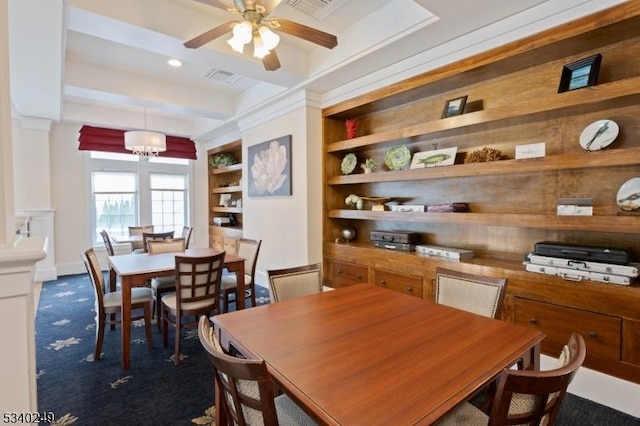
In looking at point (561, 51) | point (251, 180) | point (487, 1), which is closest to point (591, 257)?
point (561, 51)

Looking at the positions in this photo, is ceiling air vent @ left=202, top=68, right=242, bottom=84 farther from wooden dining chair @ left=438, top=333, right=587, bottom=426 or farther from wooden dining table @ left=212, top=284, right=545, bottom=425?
wooden dining chair @ left=438, top=333, right=587, bottom=426

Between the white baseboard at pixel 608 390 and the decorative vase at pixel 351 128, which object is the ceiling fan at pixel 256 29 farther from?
the white baseboard at pixel 608 390

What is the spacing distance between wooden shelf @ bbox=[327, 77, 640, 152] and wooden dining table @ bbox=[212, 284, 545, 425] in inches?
64.2

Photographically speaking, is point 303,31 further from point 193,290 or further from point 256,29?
point 193,290

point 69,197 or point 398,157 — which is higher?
point 398,157

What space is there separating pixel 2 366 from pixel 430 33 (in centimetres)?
320

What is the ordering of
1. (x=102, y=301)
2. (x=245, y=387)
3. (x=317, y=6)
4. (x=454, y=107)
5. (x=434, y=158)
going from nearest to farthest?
(x=245, y=387), (x=102, y=301), (x=317, y=6), (x=454, y=107), (x=434, y=158)

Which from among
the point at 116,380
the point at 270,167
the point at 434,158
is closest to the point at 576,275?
the point at 434,158

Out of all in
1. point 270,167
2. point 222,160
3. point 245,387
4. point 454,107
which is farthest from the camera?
point 222,160

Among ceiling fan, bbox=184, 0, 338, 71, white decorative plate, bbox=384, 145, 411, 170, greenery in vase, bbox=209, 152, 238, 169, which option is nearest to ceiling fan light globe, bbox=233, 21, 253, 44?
ceiling fan, bbox=184, 0, 338, 71

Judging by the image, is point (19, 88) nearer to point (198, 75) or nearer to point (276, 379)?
point (198, 75)

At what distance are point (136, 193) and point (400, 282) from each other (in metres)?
5.54

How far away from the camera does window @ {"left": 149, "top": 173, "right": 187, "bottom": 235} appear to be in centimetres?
655

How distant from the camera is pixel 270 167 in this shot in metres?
4.50
